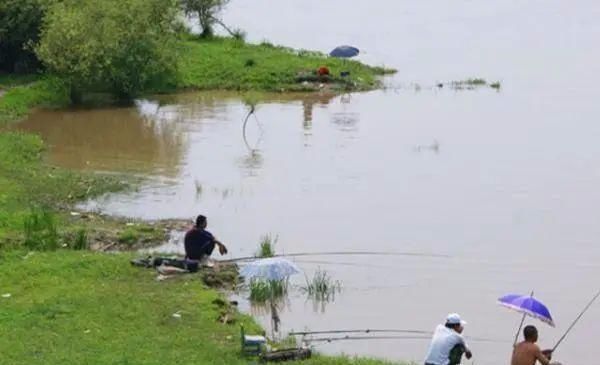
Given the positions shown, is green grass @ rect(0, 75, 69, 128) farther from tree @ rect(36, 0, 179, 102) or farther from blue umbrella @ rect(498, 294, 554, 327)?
blue umbrella @ rect(498, 294, 554, 327)

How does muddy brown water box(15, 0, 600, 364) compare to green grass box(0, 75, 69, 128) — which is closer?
muddy brown water box(15, 0, 600, 364)

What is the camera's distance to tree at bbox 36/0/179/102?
118ft

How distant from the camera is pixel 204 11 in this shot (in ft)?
160

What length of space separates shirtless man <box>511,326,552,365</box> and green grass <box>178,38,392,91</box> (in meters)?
29.9

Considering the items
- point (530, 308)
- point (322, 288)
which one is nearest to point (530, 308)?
point (530, 308)

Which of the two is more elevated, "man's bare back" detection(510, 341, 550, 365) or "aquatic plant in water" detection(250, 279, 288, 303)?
"man's bare back" detection(510, 341, 550, 365)

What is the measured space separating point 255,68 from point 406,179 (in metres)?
15.8

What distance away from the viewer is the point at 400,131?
3550 centimetres

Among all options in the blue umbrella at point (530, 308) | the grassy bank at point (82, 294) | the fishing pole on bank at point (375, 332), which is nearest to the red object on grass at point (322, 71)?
the grassy bank at point (82, 294)

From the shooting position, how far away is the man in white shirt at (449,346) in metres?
12.7

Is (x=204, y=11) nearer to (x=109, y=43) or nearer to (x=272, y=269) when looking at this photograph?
(x=109, y=43)

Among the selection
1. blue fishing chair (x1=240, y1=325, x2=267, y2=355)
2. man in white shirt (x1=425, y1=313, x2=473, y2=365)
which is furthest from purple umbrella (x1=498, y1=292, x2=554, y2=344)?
blue fishing chair (x1=240, y1=325, x2=267, y2=355)

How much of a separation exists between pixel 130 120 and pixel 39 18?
18.6 feet

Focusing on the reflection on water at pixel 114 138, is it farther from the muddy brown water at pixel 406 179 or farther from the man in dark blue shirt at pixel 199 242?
the man in dark blue shirt at pixel 199 242
